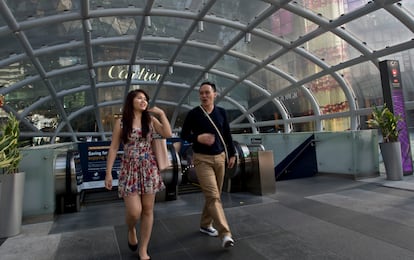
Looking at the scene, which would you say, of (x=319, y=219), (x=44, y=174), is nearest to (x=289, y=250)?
(x=319, y=219)

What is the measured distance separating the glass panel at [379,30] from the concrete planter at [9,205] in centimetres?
1218

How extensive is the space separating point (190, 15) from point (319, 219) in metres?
10.6

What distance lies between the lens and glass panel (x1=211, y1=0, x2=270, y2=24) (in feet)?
38.5

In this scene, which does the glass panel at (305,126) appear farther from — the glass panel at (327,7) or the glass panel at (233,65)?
the glass panel at (327,7)

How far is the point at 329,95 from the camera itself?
17.1 m

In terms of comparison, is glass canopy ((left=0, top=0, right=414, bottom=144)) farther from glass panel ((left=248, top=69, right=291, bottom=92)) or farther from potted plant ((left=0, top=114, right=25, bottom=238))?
potted plant ((left=0, top=114, right=25, bottom=238))

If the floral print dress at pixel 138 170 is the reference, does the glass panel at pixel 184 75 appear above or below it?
above

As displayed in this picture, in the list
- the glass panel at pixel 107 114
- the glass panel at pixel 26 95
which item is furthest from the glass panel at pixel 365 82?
the glass panel at pixel 26 95

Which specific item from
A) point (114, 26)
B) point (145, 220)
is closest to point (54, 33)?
point (114, 26)

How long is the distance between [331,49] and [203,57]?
6822mm

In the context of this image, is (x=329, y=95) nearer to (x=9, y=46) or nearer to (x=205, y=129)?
(x=205, y=129)

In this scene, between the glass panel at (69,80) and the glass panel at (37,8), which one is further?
the glass panel at (69,80)

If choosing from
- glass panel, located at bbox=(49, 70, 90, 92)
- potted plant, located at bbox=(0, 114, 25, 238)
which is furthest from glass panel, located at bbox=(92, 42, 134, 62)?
potted plant, located at bbox=(0, 114, 25, 238)

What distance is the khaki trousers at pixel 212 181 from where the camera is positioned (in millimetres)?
3004
